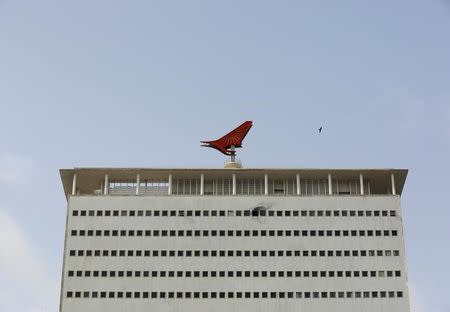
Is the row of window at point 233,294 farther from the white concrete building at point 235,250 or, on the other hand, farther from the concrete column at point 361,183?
the concrete column at point 361,183

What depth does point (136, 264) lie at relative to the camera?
72938mm

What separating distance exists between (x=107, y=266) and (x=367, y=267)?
1888 centimetres

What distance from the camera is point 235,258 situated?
73.1 m

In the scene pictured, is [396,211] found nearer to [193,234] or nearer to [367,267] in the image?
[367,267]

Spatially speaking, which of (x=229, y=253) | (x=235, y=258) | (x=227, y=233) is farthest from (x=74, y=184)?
(x=235, y=258)

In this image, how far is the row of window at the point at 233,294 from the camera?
7181 centimetres

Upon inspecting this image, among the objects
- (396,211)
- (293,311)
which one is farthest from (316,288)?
(396,211)

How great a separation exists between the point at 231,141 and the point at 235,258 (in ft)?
38.6

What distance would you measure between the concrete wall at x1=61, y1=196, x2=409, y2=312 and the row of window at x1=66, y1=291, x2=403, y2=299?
0.87 feet

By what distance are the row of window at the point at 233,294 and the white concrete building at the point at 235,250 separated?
7 centimetres

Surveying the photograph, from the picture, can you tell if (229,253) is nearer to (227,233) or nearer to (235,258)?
(235,258)

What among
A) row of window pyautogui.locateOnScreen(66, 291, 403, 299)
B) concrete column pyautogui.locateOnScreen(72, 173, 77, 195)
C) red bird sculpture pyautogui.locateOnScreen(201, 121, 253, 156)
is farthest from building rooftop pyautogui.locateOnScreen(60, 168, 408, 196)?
row of window pyautogui.locateOnScreen(66, 291, 403, 299)

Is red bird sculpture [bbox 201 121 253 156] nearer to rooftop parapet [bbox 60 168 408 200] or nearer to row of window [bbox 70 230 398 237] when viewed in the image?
rooftop parapet [bbox 60 168 408 200]

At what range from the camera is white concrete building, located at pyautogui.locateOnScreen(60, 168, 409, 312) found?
71750 mm
